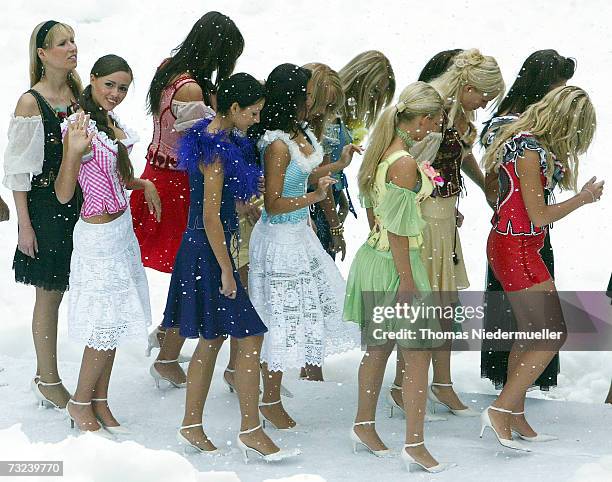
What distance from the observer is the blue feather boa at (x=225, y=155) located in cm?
445

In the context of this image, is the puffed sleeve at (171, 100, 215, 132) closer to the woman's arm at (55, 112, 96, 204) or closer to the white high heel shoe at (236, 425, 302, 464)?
the woman's arm at (55, 112, 96, 204)

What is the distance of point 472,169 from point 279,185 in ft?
4.11

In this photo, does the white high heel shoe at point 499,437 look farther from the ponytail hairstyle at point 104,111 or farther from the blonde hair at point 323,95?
the ponytail hairstyle at point 104,111

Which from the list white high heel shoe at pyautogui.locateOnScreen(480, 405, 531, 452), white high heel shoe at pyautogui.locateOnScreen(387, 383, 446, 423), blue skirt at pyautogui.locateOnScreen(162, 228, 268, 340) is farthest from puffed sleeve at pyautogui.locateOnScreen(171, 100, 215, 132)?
white high heel shoe at pyautogui.locateOnScreen(480, 405, 531, 452)

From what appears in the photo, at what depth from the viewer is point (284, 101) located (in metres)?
4.77

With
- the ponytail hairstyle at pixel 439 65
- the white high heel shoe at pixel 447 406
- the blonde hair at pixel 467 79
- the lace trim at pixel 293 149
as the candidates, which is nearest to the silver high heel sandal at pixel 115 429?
the lace trim at pixel 293 149

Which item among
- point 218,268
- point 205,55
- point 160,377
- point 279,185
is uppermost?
point 205,55

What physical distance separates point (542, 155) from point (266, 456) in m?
1.81

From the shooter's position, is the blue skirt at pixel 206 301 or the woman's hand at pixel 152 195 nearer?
the blue skirt at pixel 206 301

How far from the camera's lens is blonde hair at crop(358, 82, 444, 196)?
15.0ft

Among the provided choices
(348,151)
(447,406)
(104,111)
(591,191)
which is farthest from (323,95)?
(447,406)

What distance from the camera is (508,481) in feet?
14.6

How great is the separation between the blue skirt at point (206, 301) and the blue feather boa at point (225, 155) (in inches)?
10.3

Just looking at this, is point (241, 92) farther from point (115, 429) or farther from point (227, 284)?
point (115, 429)
